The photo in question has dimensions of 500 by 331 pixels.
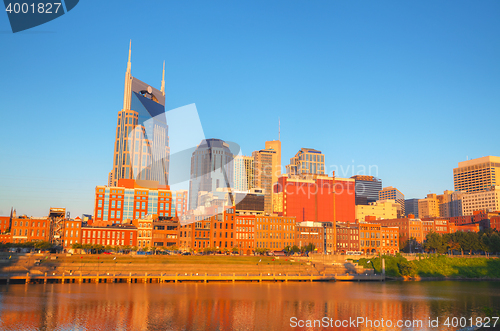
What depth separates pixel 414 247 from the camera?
174 meters

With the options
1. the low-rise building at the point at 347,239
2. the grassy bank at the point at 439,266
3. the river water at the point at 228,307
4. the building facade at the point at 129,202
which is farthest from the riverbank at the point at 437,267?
the building facade at the point at 129,202

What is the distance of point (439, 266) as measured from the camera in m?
121

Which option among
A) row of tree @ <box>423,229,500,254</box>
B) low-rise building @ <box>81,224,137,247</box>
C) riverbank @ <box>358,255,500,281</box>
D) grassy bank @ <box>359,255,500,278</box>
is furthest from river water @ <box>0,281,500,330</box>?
row of tree @ <box>423,229,500,254</box>

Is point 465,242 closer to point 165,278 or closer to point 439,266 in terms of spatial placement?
point 439,266

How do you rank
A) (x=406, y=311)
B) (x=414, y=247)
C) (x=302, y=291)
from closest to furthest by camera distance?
(x=406, y=311), (x=302, y=291), (x=414, y=247)

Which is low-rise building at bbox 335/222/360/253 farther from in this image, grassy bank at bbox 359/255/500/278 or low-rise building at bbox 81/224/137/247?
low-rise building at bbox 81/224/137/247

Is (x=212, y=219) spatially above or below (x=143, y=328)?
above

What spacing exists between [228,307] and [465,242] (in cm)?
11120

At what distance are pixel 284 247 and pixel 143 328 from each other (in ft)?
347

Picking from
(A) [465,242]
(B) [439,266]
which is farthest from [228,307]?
(A) [465,242]

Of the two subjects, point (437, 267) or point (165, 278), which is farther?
point (437, 267)

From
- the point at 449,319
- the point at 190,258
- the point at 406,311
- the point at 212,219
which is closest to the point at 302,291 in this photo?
the point at 406,311

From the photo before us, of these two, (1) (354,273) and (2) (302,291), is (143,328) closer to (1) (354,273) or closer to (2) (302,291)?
(2) (302,291)

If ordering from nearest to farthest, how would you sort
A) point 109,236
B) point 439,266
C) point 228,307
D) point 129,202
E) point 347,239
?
point 228,307, point 439,266, point 109,236, point 347,239, point 129,202
